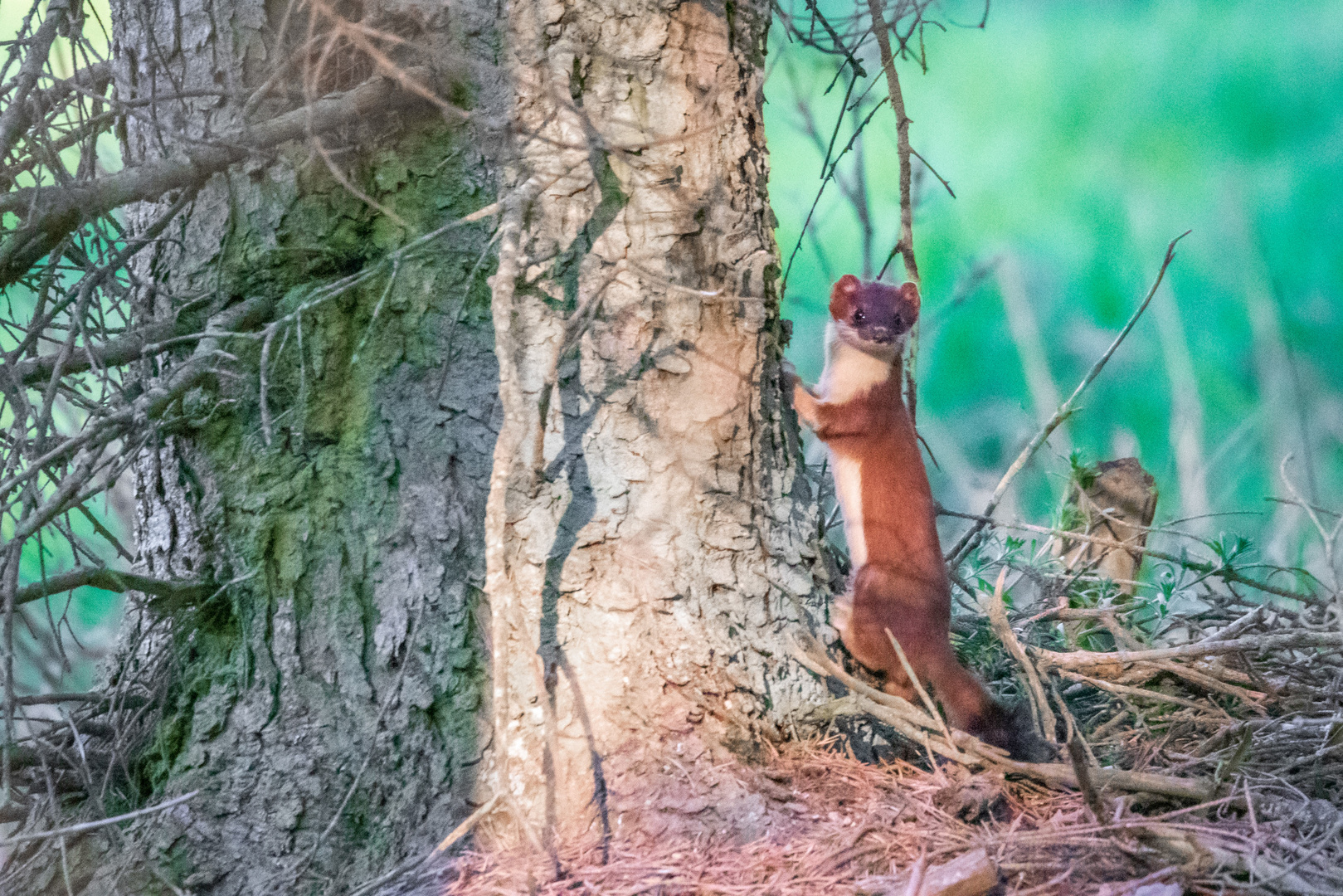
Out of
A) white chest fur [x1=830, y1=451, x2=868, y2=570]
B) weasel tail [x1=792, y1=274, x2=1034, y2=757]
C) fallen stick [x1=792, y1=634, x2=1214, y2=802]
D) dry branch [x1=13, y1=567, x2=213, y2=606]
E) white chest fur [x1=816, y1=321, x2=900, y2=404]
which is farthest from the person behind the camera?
white chest fur [x1=816, y1=321, x2=900, y2=404]

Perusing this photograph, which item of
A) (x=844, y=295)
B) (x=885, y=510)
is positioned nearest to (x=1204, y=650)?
(x=885, y=510)

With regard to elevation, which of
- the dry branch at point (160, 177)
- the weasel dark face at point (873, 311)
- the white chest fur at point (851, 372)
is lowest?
the white chest fur at point (851, 372)

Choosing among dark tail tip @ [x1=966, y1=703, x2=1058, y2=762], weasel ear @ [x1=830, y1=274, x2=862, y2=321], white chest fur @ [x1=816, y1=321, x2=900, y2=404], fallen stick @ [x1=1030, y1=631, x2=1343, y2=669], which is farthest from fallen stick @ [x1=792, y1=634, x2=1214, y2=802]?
weasel ear @ [x1=830, y1=274, x2=862, y2=321]

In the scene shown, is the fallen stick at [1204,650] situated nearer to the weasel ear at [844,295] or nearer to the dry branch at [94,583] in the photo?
the weasel ear at [844,295]

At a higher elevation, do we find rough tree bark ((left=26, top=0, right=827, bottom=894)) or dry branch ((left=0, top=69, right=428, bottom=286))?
dry branch ((left=0, top=69, right=428, bottom=286))

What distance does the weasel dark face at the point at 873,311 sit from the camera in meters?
2.75

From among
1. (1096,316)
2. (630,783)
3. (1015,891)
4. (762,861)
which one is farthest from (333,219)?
(1096,316)

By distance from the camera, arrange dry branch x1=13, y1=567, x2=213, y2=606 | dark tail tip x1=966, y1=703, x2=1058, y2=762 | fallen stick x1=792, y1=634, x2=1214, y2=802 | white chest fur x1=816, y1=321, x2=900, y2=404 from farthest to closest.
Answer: white chest fur x1=816, y1=321, x2=900, y2=404, dark tail tip x1=966, y1=703, x2=1058, y2=762, dry branch x1=13, y1=567, x2=213, y2=606, fallen stick x1=792, y1=634, x2=1214, y2=802

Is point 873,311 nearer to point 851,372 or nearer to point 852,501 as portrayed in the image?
point 851,372

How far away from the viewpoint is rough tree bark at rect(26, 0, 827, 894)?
5.33ft

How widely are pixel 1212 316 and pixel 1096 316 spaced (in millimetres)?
553

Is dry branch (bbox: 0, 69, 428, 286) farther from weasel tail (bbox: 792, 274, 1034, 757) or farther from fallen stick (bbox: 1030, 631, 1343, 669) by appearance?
fallen stick (bbox: 1030, 631, 1343, 669)

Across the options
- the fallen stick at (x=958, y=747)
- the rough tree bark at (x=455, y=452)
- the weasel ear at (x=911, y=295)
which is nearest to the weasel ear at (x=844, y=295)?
the weasel ear at (x=911, y=295)

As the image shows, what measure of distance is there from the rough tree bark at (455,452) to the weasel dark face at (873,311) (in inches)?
39.7
